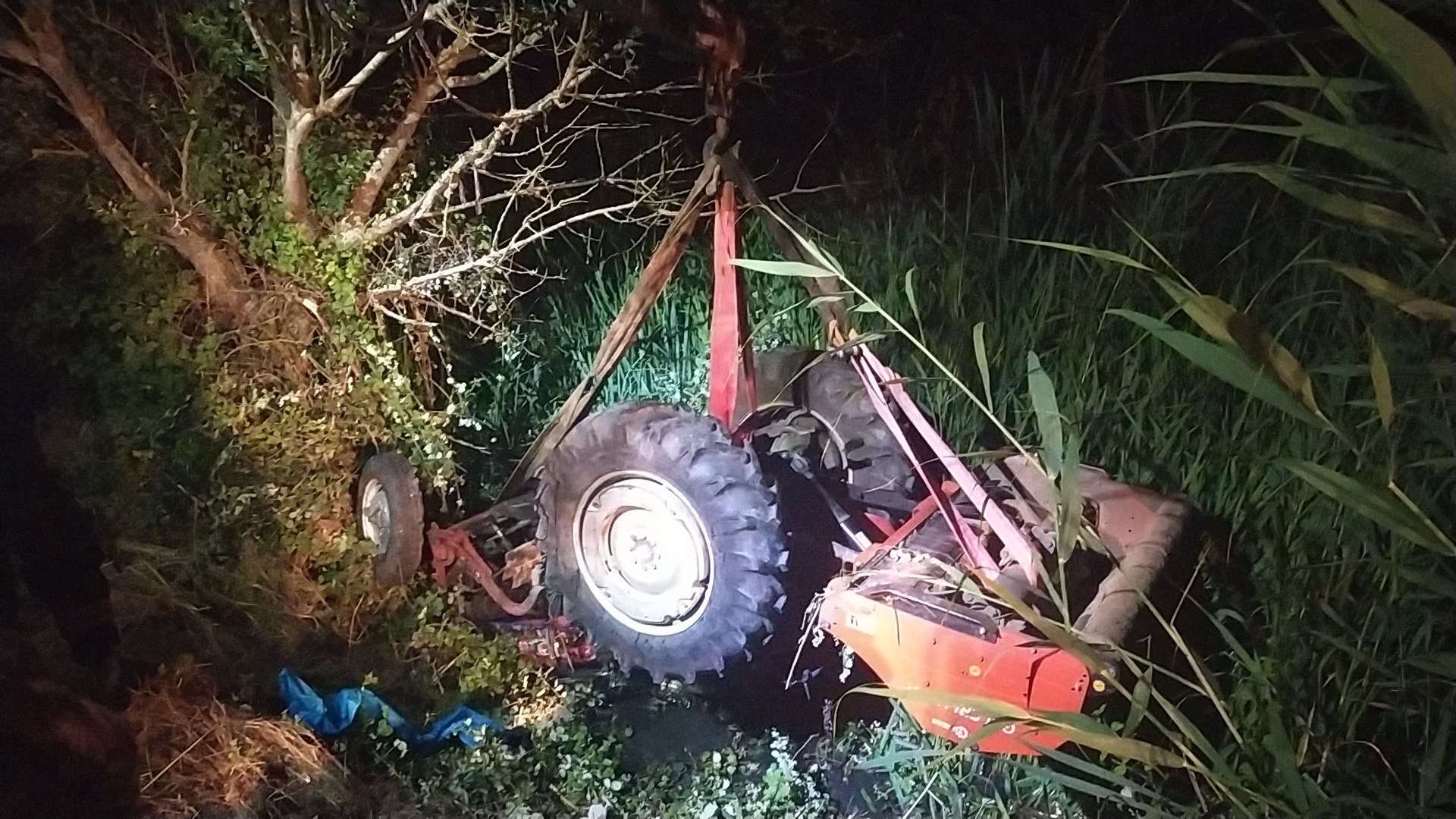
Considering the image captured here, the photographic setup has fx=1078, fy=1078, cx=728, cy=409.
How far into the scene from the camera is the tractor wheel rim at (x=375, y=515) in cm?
102

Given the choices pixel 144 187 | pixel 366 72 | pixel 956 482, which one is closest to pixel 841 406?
pixel 956 482

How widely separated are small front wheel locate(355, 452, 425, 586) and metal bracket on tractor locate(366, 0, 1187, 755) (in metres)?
0.13

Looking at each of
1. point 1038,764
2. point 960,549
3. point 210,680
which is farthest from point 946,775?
point 210,680

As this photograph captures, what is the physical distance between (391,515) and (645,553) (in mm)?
259

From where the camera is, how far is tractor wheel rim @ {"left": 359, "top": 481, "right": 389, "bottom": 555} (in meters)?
1.02

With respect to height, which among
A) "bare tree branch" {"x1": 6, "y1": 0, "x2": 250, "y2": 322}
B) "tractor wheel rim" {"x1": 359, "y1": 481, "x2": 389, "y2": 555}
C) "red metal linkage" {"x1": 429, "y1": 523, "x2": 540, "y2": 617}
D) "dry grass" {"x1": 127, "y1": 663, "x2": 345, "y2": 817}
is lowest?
"dry grass" {"x1": 127, "y1": 663, "x2": 345, "y2": 817}

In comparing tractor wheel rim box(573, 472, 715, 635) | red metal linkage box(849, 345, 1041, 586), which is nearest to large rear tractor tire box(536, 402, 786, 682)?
tractor wheel rim box(573, 472, 715, 635)

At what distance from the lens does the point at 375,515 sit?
3.36 feet

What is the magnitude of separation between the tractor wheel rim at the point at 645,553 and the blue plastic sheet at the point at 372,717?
173 mm

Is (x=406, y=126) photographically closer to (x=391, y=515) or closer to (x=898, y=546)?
(x=391, y=515)

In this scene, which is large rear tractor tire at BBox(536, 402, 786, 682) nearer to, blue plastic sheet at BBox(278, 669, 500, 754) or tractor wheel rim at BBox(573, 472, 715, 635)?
tractor wheel rim at BBox(573, 472, 715, 635)

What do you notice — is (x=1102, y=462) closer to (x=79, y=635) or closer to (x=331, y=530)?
(x=331, y=530)

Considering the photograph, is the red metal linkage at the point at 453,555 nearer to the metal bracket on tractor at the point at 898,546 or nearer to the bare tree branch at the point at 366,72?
the metal bracket on tractor at the point at 898,546

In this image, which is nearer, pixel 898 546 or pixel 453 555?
pixel 898 546
